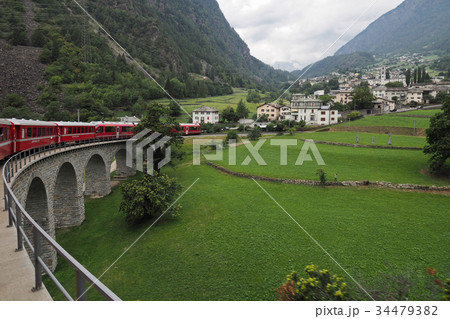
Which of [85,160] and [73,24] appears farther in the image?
[73,24]

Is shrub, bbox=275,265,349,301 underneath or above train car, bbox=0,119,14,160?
underneath

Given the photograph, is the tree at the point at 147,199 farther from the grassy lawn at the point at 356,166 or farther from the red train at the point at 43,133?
the grassy lawn at the point at 356,166

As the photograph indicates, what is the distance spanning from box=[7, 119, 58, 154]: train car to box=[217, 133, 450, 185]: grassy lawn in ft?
62.3

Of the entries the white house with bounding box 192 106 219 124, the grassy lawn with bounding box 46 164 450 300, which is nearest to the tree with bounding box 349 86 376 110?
the white house with bounding box 192 106 219 124

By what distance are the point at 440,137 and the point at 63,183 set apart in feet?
114

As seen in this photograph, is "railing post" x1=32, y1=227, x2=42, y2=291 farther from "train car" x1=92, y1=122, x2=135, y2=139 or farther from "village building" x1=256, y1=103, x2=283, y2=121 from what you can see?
"village building" x1=256, y1=103, x2=283, y2=121

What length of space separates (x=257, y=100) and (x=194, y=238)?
102m

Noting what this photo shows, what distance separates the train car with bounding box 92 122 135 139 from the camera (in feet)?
99.8

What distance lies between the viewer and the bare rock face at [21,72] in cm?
7528

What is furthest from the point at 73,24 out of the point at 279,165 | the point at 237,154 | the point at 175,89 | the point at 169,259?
the point at 169,259

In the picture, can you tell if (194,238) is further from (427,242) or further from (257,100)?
(257,100)

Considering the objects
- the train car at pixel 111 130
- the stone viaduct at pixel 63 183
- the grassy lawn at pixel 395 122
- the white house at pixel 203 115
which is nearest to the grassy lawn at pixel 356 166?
the train car at pixel 111 130

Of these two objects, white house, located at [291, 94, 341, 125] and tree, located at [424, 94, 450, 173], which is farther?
white house, located at [291, 94, 341, 125]

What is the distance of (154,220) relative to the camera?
21.2 m
